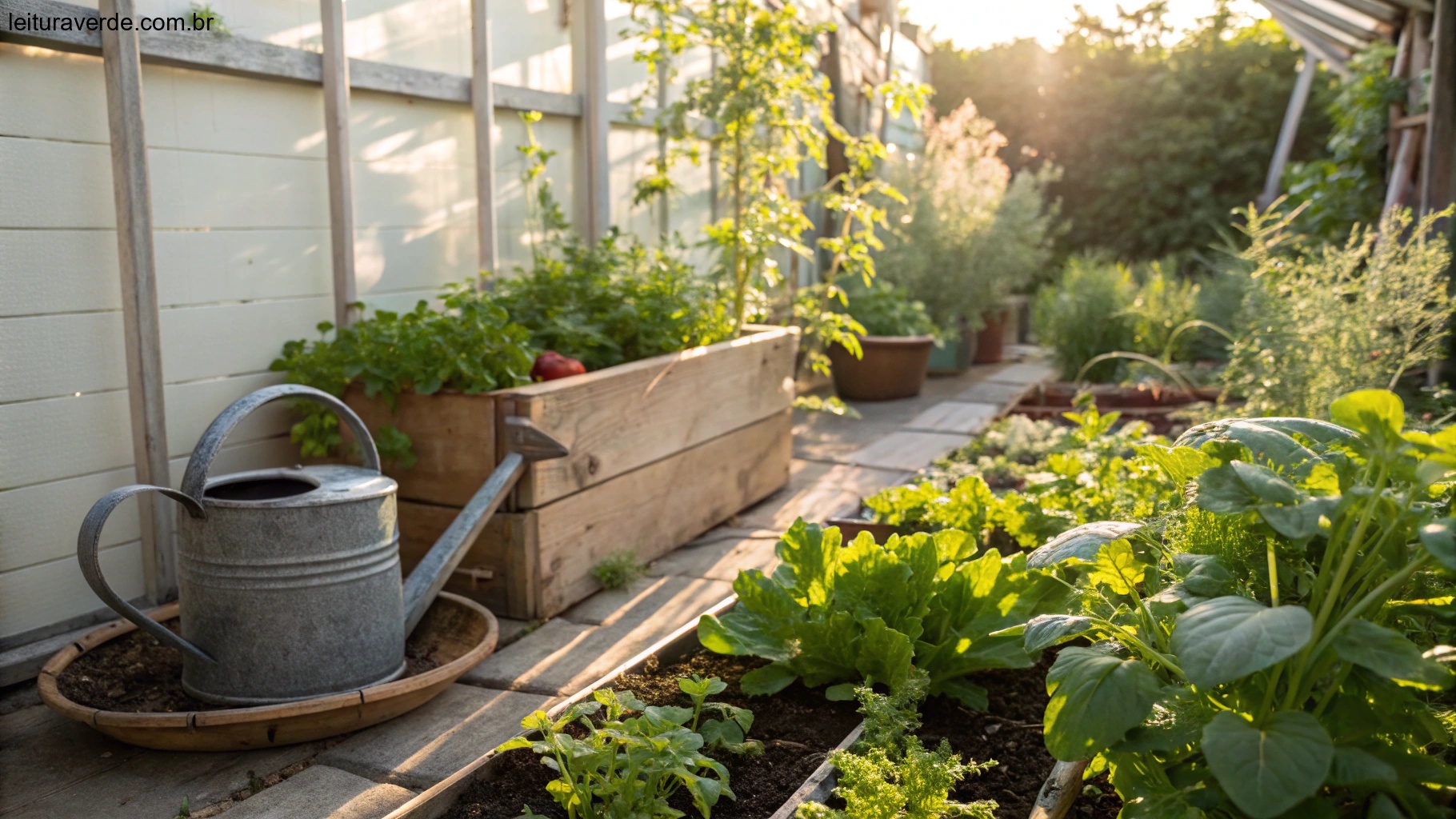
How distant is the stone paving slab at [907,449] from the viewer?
4.45m

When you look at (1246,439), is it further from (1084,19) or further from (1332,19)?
(1084,19)

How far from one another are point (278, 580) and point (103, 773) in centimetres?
46

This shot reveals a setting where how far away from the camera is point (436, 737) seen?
2.11m

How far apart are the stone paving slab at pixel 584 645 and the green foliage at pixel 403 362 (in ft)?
1.96

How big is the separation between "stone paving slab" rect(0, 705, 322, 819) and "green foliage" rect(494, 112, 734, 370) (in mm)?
1448

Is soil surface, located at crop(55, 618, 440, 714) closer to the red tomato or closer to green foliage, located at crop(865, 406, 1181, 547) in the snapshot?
the red tomato

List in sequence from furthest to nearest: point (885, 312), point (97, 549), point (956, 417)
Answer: point (885, 312) < point (956, 417) < point (97, 549)

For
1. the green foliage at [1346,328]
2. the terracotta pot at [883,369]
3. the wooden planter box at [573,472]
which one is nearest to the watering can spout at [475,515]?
the wooden planter box at [573,472]

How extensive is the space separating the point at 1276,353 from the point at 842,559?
238 centimetres

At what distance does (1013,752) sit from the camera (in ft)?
5.82

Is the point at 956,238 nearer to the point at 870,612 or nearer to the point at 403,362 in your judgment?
the point at 403,362

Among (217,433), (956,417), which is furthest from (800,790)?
(956,417)

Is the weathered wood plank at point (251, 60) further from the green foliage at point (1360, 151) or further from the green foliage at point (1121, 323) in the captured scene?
the green foliage at point (1360, 151)

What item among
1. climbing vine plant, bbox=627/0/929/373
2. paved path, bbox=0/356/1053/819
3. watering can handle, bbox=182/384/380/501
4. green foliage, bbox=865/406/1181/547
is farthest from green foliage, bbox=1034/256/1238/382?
watering can handle, bbox=182/384/380/501
